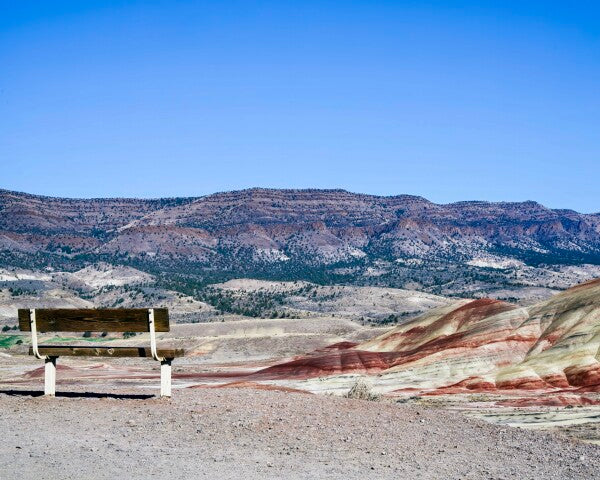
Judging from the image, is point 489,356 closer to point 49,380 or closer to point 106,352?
point 106,352

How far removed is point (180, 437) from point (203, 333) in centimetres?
8628

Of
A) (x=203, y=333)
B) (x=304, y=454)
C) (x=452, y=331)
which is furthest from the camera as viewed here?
→ (x=203, y=333)

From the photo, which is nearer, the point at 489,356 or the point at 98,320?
the point at 98,320

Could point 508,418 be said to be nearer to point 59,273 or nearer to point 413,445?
point 413,445

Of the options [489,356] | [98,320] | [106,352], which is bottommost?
[489,356]

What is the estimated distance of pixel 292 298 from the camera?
147250 millimetres

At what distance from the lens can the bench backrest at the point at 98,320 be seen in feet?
47.6

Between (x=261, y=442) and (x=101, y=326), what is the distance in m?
4.44

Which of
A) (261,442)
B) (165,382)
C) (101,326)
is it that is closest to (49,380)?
(101,326)

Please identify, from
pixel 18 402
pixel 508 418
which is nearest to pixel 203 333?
pixel 508 418

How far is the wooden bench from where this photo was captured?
14453 mm

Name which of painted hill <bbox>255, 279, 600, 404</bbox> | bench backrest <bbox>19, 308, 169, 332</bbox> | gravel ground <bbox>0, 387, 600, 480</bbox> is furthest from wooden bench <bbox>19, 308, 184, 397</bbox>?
painted hill <bbox>255, 279, 600, 404</bbox>

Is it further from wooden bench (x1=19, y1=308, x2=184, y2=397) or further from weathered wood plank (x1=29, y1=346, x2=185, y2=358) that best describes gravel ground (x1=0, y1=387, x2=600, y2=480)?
weathered wood plank (x1=29, y1=346, x2=185, y2=358)

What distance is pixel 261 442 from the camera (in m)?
11.7
